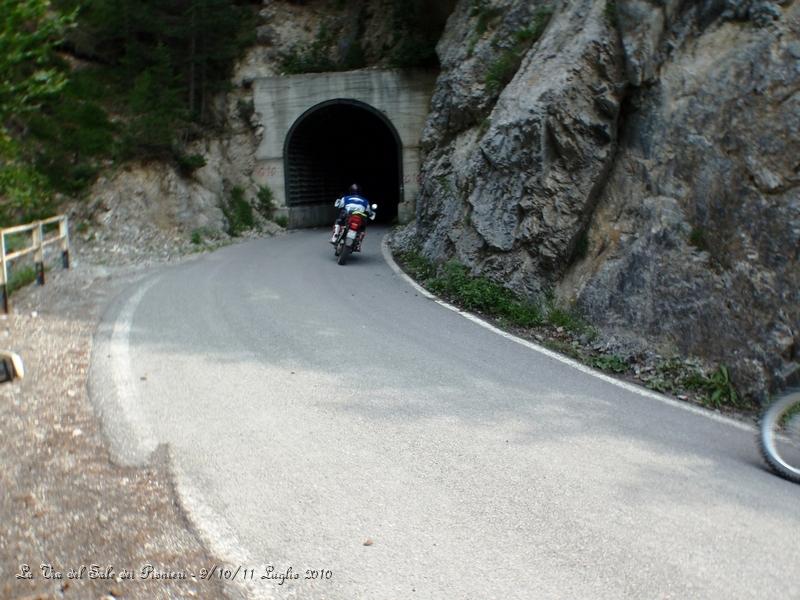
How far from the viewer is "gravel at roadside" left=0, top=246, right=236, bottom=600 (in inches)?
131

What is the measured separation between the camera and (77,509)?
4051 millimetres

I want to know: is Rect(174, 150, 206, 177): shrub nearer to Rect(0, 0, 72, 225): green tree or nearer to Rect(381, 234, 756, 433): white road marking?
Rect(0, 0, 72, 225): green tree

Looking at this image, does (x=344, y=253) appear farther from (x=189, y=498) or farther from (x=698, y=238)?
(x=189, y=498)

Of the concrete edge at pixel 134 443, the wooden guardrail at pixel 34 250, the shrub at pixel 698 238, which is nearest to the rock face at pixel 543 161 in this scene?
the shrub at pixel 698 238

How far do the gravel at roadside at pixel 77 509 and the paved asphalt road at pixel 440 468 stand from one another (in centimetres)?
19

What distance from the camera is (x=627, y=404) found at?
258 inches

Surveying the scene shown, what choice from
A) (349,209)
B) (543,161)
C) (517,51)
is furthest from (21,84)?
(517,51)

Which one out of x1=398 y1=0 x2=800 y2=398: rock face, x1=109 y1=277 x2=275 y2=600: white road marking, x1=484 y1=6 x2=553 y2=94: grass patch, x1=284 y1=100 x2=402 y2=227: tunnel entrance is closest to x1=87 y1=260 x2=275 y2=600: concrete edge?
x1=109 y1=277 x2=275 y2=600: white road marking

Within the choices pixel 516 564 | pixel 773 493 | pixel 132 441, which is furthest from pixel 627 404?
pixel 132 441

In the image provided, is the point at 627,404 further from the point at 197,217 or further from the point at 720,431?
the point at 197,217

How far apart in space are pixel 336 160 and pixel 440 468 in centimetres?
2896

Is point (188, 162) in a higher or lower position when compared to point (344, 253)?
higher

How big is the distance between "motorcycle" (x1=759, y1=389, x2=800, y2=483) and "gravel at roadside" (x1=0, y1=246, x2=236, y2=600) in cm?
402

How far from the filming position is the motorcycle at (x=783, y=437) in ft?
16.9
